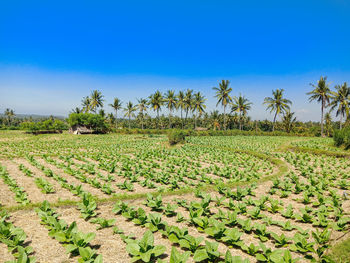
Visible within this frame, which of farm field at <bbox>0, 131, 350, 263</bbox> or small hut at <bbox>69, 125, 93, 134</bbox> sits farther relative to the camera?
small hut at <bbox>69, 125, 93, 134</bbox>

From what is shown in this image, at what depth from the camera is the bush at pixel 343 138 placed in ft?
64.8

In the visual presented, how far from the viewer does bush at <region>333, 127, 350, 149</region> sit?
64.8ft

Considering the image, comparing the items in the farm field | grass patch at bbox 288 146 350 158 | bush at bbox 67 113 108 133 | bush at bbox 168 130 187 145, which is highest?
bush at bbox 67 113 108 133

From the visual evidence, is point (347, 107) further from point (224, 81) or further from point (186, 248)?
point (186, 248)

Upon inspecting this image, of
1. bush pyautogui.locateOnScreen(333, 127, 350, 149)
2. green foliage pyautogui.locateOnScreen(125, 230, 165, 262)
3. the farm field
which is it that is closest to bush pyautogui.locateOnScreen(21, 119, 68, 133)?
the farm field

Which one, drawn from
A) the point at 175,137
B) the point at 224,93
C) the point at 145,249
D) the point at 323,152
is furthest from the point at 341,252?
the point at 224,93

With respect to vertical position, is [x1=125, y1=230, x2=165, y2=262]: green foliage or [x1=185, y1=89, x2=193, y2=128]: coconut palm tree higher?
[x1=185, y1=89, x2=193, y2=128]: coconut palm tree

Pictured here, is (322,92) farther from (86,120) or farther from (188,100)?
(86,120)

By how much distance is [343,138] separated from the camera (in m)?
20.7

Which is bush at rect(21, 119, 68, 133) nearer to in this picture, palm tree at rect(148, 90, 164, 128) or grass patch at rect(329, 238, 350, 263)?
palm tree at rect(148, 90, 164, 128)

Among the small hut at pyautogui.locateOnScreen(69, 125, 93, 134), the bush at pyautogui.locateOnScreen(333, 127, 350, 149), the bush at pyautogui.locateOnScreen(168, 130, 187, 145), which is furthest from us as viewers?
the small hut at pyautogui.locateOnScreen(69, 125, 93, 134)

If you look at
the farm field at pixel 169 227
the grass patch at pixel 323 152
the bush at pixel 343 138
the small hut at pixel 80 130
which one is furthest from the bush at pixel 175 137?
the small hut at pixel 80 130

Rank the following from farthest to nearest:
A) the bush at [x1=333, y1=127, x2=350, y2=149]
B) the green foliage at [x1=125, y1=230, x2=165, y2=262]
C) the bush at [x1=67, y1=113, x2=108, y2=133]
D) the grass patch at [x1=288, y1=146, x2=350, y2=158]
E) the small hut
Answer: the small hut < the bush at [x1=67, y1=113, x2=108, y2=133] < the bush at [x1=333, y1=127, x2=350, y2=149] < the grass patch at [x1=288, y1=146, x2=350, y2=158] < the green foliage at [x1=125, y1=230, x2=165, y2=262]

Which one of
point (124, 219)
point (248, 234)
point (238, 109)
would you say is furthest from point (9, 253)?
point (238, 109)
